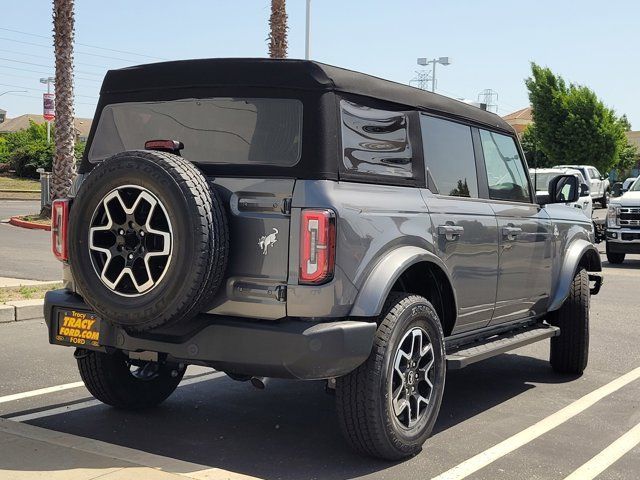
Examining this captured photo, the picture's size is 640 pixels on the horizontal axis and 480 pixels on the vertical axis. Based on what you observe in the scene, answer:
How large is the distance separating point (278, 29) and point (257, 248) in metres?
17.6

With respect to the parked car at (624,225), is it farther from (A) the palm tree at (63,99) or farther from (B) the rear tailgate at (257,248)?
(B) the rear tailgate at (257,248)

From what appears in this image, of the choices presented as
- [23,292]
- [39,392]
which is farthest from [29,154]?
[39,392]

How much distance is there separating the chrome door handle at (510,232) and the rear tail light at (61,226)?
2856mm

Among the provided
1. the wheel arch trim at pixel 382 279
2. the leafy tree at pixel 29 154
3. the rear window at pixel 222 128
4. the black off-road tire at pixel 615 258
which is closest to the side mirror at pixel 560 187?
the wheel arch trim at pixel 382 279

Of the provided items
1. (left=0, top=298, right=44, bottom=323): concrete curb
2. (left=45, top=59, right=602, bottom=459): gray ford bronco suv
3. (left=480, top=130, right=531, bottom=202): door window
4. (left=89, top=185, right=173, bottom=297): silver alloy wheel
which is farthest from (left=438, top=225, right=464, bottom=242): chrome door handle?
(left=0, top=298, right=44, bottom=323): concrete curb

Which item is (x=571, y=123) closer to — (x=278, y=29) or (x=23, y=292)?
(x=278, y=29)

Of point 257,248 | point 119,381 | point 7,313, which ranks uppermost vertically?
point 257,248

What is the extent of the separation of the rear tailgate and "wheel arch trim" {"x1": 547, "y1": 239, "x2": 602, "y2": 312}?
125 inches

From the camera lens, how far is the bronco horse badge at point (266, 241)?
4309 mm

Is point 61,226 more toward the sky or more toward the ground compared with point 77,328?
more toward the sky

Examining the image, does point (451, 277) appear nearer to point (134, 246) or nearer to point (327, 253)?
point (327, 253)

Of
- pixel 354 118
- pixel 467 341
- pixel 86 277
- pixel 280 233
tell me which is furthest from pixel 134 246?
pixel 467 341

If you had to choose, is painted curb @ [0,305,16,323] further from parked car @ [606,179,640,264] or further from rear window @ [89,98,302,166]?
parked car @ [606,179,640,264]

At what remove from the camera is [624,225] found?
1661cm
